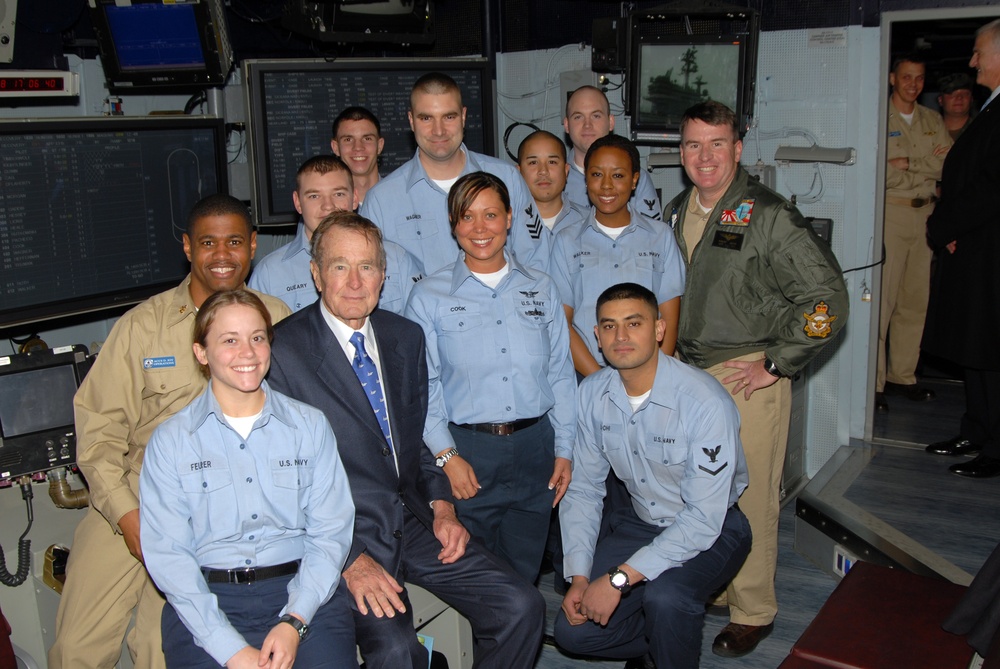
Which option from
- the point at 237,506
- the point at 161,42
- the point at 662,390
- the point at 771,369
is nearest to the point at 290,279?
the point at 237,506

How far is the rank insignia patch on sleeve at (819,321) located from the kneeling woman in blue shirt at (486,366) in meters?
0.84

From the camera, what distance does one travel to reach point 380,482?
264 cm

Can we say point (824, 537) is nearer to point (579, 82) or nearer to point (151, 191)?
point (579, 82)

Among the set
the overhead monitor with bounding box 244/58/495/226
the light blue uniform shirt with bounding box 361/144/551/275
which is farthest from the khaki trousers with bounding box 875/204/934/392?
the light blue uniform shirt with bounding box 361/144/551/275

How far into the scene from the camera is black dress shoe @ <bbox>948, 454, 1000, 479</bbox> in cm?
420

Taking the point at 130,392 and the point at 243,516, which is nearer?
the point at 243,516

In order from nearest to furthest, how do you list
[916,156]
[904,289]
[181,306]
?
[181,306], [916,156], [904,289]

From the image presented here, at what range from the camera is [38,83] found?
375 centimetres

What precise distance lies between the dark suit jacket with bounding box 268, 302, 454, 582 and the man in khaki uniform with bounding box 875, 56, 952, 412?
3302 mm

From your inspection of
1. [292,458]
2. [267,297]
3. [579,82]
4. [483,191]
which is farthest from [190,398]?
[579,82]

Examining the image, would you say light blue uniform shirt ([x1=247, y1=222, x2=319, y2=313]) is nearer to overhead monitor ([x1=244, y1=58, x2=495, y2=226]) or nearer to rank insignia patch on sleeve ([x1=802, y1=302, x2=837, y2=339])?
overhead monitor ([x1=244, y1=58, x2=495, y2=226])

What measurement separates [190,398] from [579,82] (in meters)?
2.99

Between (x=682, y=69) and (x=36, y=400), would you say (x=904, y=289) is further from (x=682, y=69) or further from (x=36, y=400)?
(x=36, y=400)

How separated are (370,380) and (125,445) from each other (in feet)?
2.42
